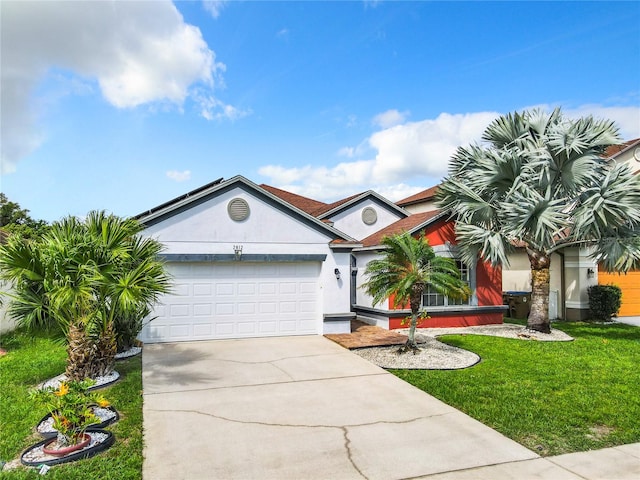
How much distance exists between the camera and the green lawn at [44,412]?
469 centimetres

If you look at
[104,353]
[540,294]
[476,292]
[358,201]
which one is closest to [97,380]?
[104,353]

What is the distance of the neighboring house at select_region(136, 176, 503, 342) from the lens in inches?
483

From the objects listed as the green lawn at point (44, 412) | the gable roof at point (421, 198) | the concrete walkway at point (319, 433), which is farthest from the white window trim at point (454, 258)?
the green lawn at point (44, 412)

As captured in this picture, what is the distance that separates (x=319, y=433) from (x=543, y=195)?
1119 cm

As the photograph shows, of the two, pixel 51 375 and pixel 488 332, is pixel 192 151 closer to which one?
pixel 51 375

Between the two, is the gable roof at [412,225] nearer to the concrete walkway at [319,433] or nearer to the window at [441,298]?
the window at [441,298]

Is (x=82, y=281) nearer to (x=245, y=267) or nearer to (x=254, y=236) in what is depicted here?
(x=245, y=267)

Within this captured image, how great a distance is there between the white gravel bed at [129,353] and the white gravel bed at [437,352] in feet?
18.2

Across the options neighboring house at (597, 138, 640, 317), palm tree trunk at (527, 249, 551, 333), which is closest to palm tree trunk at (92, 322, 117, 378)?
palm tree trunk at (527, 249, 551, 333)

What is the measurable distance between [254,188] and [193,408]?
24.3 ft

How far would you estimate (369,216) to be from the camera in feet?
64.2

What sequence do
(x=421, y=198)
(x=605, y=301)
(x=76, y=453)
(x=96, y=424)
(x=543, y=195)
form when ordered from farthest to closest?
(x=421, y=198)
(x=605, y=301)
(x=543, y=195)
(x=96, y=424)
(x=76, y=453)

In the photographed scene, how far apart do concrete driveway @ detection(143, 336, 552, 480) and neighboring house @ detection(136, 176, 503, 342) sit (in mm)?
2927

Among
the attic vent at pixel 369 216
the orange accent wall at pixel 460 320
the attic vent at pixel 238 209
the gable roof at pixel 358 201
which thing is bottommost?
the orange accent wall at pixel 460 320
